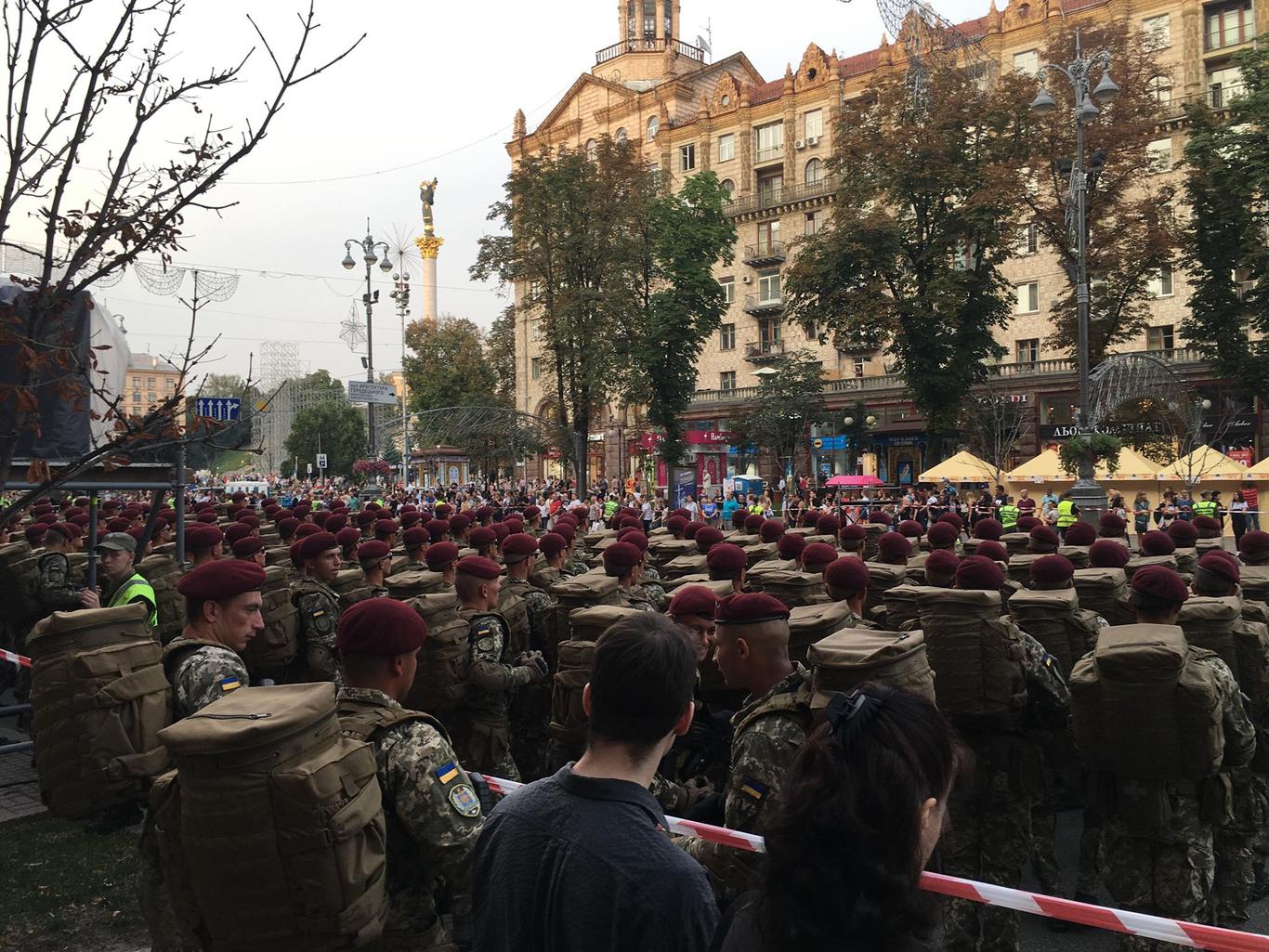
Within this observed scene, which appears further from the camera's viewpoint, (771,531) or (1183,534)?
(771,531)

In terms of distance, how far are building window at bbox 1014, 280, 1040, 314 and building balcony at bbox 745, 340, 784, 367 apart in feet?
41.6

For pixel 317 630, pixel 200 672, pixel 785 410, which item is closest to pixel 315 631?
pixel 317 630

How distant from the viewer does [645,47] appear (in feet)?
205

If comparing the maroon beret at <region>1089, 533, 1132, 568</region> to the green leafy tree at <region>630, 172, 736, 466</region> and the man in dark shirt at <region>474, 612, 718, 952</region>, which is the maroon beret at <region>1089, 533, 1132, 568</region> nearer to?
the man in dark shirt at <region>474, 612, 718, 952</region>

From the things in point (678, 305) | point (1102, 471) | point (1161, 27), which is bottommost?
point (1102, 471)

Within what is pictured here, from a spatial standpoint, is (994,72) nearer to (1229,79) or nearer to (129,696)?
(1229,79)

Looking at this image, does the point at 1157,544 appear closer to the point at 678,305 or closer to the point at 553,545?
the point at 553,545

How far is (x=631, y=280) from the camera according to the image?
33625 millimetres

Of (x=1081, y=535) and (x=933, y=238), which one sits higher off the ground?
(x=933, y=238)

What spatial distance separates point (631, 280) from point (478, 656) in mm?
29117

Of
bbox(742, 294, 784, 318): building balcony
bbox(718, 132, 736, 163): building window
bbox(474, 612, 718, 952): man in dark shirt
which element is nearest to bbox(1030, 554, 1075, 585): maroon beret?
bbox(474, 612, 718, 952): man in dark shirt

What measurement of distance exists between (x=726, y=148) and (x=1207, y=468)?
122 feet

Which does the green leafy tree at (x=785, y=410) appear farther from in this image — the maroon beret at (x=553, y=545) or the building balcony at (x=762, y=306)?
the maroon beret at (x=553, y=545)

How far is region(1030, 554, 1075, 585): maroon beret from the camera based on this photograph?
629cm
